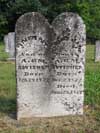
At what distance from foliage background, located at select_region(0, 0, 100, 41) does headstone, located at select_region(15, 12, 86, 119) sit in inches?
1313

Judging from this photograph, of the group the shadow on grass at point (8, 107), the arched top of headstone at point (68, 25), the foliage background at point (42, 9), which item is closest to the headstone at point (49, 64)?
the arched top of headstone at point (68, 25)

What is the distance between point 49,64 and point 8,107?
4.45 feet

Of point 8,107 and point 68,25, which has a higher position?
point 68,25

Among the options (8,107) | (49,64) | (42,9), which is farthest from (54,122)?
(42,9)

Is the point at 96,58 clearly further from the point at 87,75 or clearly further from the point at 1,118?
the point at 1,118

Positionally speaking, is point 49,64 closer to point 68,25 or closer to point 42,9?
point 68,25

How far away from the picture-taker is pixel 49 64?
7207mm

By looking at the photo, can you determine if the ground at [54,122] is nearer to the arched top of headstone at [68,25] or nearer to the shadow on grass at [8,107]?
the shadow on grass at [8,107]

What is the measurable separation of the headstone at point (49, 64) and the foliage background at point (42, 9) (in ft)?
109

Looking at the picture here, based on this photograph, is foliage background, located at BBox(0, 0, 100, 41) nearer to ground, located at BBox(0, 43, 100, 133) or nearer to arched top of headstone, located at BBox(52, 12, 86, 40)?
ground, located at BBox(0, 43, 100, 133)

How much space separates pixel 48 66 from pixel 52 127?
3.67ft

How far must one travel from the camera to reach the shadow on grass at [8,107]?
7593 millimetres

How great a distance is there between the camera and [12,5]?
4091 centimetres

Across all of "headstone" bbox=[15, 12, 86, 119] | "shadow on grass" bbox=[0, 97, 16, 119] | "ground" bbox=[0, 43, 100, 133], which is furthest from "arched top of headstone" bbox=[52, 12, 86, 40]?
"shadow on grass" bbox=[0, 97, 16, 119]
